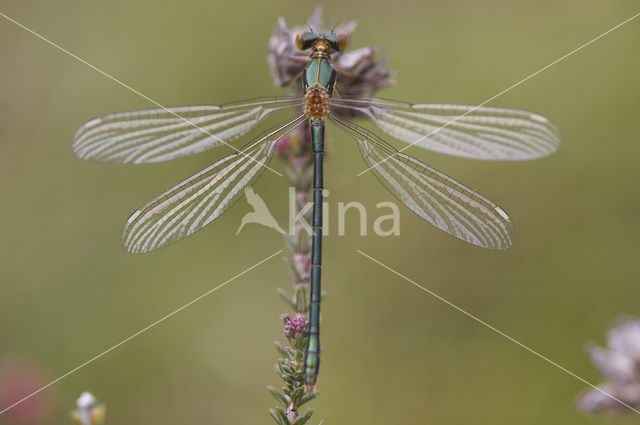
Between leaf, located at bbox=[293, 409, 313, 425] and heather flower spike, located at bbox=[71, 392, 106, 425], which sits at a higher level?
heather flower spike, located at bbox=[71, 392, 106, 425]

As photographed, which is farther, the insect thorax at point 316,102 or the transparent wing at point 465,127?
the insect thorax at point 316,102

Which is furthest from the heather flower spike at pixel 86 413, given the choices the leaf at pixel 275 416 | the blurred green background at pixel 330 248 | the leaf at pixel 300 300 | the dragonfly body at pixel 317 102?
the blurred green background at pixel 330 248

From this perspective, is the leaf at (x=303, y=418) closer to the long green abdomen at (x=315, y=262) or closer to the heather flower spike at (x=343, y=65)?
the long green abdomen at (x=315, y=262)

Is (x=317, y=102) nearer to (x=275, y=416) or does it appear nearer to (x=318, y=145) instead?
(x=318, y=145)

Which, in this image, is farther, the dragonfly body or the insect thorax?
the insect thorax

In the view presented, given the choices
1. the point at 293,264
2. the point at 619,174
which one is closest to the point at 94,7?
the point at 293,264

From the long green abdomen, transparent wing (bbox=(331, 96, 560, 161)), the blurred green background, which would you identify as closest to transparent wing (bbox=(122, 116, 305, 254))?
the long green abdomen

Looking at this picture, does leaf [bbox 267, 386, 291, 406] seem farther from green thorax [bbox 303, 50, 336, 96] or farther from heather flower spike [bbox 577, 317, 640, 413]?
green thorax [bbox 303, 50, 336, 96]

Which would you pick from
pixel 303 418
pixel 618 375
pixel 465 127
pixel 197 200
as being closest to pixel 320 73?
pixel 465 127
